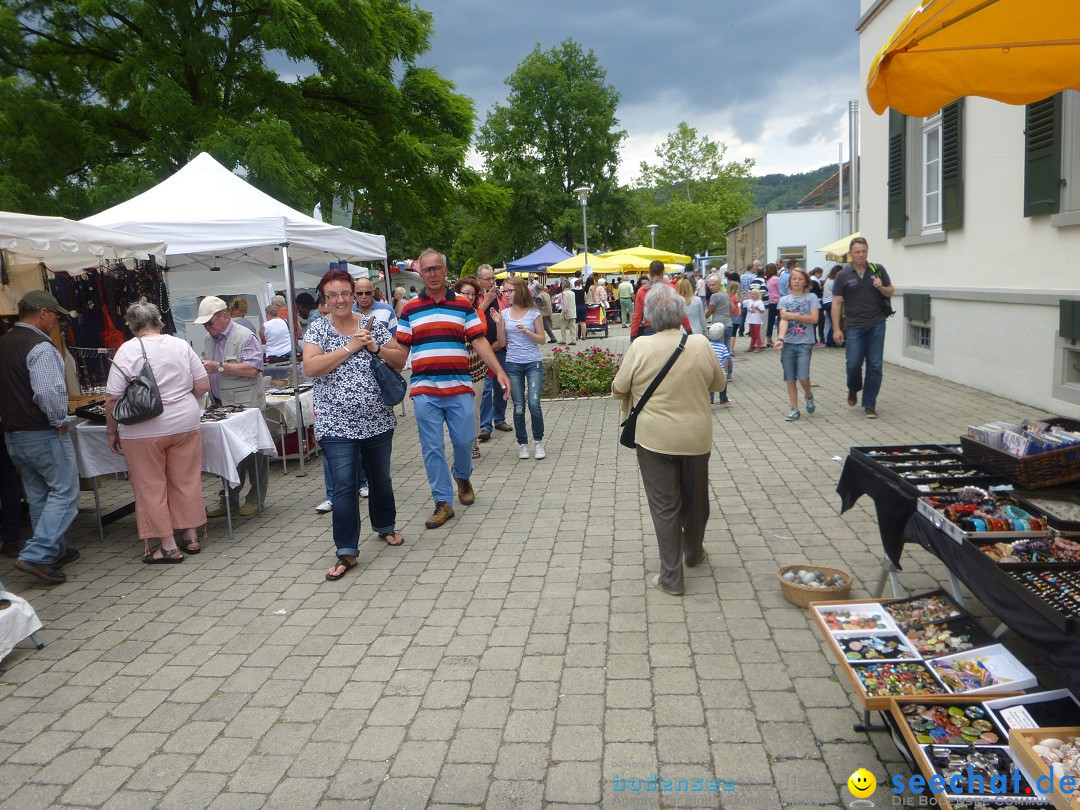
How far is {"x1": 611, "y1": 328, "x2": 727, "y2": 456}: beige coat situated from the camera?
14.1ft

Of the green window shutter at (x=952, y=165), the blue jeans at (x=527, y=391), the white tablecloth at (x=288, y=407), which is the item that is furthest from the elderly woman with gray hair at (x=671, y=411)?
the green window shutter at (x=952, y=165)

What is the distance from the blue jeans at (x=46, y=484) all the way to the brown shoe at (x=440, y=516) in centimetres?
254

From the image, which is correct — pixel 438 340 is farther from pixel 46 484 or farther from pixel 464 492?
pixel 46 484

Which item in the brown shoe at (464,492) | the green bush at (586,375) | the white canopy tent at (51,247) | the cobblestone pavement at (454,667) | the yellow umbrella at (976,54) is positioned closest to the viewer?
the cobblestone pavement at (454,667)

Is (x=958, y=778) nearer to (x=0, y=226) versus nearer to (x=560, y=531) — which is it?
(x=560, y=531)

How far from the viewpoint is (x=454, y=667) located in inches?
152

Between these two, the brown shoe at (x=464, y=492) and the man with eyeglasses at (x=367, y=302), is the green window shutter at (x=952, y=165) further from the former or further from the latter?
the brown shoe at (x=464, y=492)

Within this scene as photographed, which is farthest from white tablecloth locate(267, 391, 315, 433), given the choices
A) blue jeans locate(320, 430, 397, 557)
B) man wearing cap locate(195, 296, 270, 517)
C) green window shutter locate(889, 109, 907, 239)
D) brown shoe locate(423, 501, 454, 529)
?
green window shutter locate(889, 109, 907, 239)

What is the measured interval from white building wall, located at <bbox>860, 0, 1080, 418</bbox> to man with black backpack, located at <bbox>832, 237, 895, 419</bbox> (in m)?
1.69

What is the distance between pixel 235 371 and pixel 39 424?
2.00 m

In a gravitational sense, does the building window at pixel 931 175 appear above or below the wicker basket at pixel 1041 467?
above

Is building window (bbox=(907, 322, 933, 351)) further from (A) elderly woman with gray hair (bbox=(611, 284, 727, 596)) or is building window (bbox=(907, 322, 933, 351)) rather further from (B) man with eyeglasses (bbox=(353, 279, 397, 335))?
(A) elderly woman with gray hair (bbox=(611, 284, 727, 596))

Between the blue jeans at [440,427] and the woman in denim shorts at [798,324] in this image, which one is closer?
the blue jeans at [440,427]

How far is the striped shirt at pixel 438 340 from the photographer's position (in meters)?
5.92
